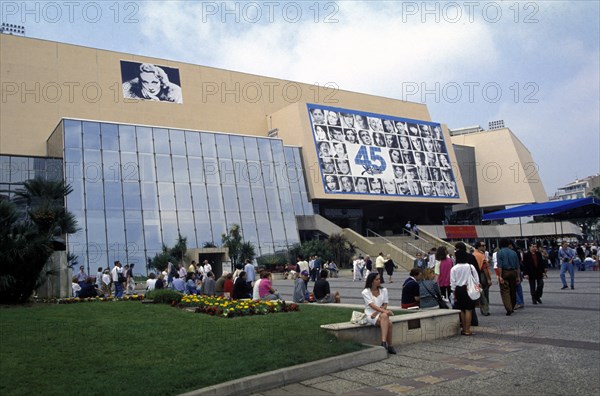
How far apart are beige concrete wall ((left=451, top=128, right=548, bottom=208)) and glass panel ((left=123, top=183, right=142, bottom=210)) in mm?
44769

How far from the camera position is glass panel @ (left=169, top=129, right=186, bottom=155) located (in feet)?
133

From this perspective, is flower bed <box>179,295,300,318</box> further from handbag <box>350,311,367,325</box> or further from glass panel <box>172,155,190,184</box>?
glass panel <box>172,155,190,184</box>

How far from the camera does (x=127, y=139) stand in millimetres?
38875

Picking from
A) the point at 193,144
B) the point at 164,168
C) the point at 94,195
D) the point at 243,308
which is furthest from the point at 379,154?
the point at 243,308

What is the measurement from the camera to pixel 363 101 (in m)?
58.4

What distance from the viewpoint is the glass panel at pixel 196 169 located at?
40.2 metres

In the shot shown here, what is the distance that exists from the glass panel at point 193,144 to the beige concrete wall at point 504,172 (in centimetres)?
3926

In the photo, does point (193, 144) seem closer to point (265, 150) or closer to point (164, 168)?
point (164, 168)

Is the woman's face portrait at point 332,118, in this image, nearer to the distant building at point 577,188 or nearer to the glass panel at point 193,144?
the glass panel at point 193,144

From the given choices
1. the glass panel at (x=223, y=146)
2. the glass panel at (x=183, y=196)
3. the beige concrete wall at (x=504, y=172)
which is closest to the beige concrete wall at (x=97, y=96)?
the glass panel at (x=223, y=146)

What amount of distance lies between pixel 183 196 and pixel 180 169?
2470 millimetres

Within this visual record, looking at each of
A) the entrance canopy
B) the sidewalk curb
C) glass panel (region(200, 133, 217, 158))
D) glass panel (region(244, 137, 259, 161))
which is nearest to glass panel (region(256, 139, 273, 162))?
glass panel (region(244, 137, 259, 161))

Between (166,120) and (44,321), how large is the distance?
122ft

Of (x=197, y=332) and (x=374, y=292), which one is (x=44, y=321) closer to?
(x=197, y=332)
